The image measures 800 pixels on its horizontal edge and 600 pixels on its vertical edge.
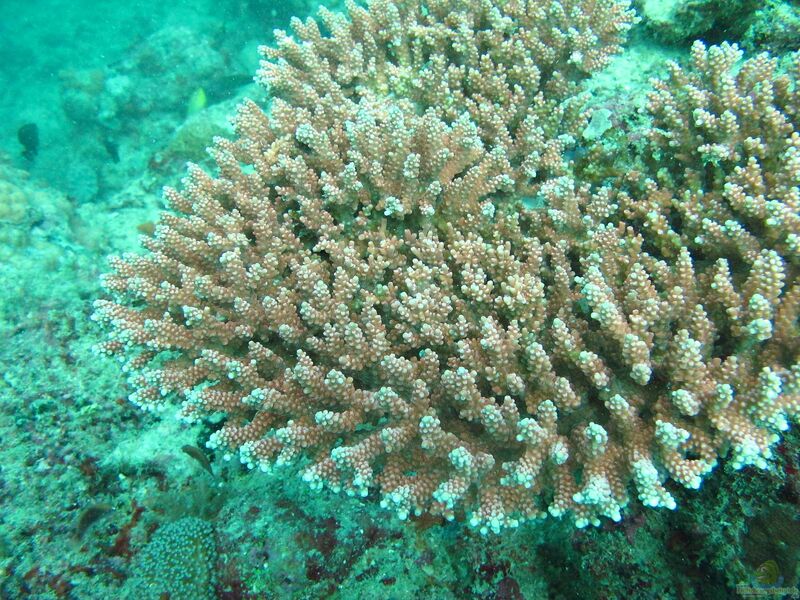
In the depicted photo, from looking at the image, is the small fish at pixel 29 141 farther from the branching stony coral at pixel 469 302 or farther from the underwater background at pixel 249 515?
the branching stony coral at pixel 469 302

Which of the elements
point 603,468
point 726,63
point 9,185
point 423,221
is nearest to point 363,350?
point 423,221

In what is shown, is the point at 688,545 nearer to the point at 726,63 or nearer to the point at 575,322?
the point at 575,322

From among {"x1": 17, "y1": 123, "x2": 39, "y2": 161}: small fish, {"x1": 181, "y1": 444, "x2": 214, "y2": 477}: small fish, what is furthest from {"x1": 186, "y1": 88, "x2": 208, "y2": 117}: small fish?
{"x1": 181, "y1": 444, "x2": 214, "y2": 477}: small fish

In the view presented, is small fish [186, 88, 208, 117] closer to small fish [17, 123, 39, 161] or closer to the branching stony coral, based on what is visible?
small fish [17, 123, 39, 161]

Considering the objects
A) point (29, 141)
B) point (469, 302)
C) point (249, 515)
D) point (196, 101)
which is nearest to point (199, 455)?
point (249, 515)

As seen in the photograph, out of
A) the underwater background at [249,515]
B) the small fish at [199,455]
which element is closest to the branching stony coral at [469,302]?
the underwater background at [249,515]

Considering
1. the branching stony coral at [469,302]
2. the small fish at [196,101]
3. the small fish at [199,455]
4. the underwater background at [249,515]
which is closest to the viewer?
the branching stony coral at [469,302]
